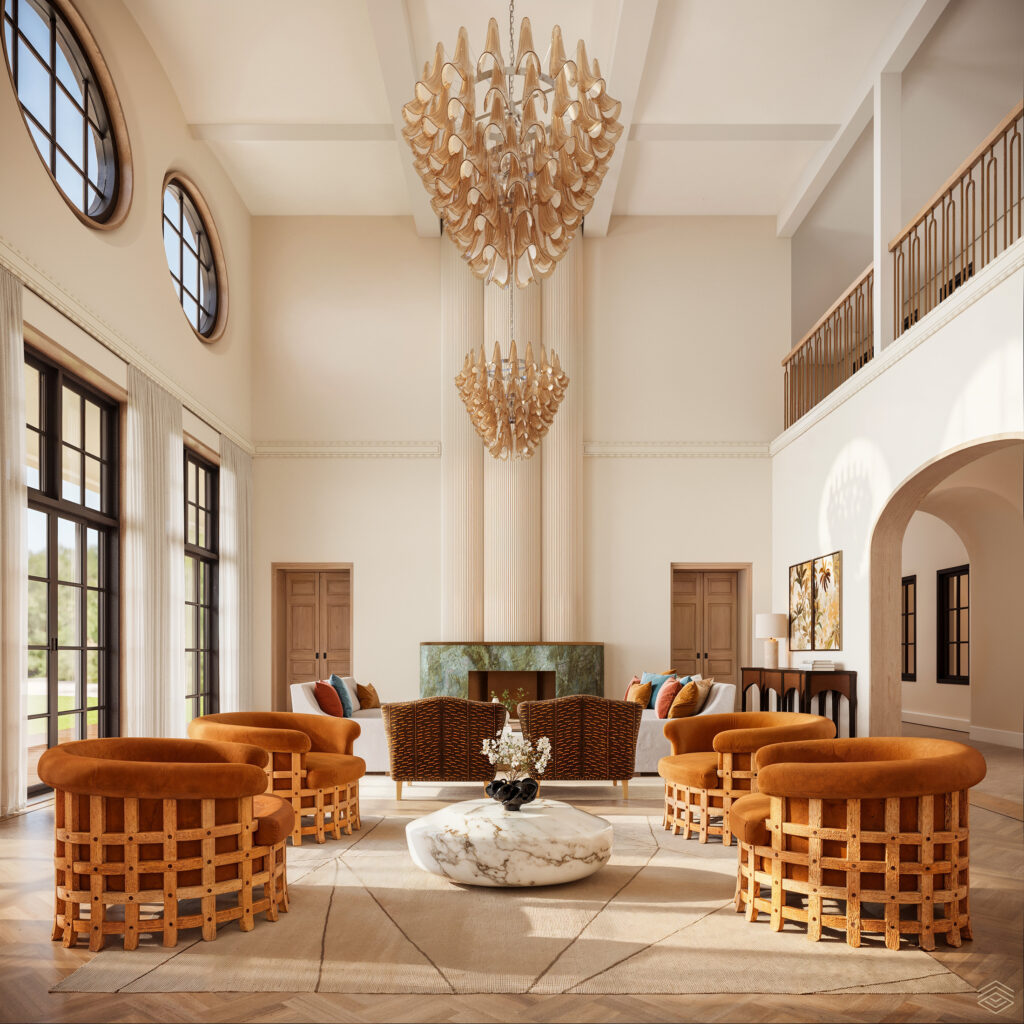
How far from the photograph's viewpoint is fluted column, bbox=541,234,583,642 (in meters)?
13.4

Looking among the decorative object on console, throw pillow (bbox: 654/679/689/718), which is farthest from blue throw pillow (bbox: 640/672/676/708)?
the decorative object on console

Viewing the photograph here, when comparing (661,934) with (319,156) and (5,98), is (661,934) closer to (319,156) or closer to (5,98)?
(5,98)

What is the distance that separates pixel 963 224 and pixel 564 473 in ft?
22.0

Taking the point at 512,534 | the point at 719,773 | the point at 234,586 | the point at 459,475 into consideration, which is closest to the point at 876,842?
the point at 719,773

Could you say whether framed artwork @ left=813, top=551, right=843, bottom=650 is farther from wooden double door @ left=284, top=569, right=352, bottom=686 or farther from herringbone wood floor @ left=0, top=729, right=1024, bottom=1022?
wooden double door @ left=284, top=569, right=352, bottom=686

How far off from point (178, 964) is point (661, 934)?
217cm

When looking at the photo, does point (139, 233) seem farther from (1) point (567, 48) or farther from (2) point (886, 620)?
(2) point (886, 620)

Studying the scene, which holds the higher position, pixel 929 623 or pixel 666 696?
pixel 929 623

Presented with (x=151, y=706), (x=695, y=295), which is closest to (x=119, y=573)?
(x=151, y=706)

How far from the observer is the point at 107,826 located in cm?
450

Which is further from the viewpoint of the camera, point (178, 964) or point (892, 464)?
point (892, 464)

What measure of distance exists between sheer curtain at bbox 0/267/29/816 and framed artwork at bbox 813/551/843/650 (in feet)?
25.1

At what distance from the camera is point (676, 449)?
1388 centimetres

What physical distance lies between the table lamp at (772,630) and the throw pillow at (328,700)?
17.3ft
